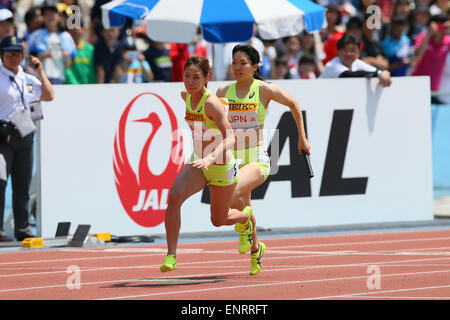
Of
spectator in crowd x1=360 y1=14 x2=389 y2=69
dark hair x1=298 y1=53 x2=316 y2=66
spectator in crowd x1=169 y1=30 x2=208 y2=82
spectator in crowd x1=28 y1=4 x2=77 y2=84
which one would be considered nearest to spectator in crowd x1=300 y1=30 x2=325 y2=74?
spectator in crowd x1=360 y1=14 x2=389 y2=69

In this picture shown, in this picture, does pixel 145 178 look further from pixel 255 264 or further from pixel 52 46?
pixel 255 264

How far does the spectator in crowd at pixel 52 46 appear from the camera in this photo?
17.0 m

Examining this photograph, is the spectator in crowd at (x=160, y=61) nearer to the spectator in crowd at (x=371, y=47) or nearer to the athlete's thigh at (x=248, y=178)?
the spectator in crowd at (x=371, y=47)

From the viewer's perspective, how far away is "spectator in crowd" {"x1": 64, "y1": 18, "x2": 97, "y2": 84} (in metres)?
17.6

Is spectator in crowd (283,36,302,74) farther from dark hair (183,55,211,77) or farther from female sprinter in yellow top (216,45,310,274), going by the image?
dark hair (183,55,211,77)

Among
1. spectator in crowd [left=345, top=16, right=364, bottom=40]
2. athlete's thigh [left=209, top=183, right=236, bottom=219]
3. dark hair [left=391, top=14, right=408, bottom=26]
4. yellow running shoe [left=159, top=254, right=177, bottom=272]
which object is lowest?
yellow running shoe [left=159, top=254, right=177, bottom=272]

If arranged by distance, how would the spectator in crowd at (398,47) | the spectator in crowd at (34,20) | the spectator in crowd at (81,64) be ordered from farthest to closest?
1. the spectator in crowd at (398,47)
2. the spectator in crowd at (81,64)
3. the spectator in crowd at (34,20)

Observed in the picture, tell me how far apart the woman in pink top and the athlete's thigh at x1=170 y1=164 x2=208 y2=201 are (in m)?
8.89

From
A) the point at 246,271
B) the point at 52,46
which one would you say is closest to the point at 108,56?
the point at 52,46

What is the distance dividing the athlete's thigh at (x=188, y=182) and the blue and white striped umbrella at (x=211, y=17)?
493 cm

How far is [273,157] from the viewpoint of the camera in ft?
48.4

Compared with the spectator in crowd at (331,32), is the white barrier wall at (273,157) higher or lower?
lower

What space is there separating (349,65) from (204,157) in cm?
625

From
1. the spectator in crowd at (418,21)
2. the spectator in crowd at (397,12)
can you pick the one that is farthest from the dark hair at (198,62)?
the spectator in crowd at (418,21)
